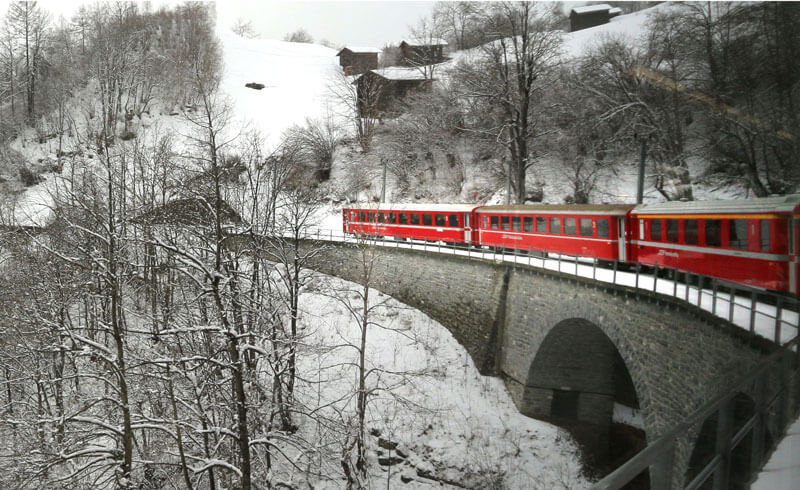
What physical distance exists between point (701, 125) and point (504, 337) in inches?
327

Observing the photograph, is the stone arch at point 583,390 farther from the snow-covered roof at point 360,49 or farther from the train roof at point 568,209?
the snow-covered roof at point 360,49

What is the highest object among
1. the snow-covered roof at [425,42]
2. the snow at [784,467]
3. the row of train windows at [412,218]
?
the snow-covered roof at [425,42]

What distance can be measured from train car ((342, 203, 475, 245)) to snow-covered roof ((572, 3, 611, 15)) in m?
10.7

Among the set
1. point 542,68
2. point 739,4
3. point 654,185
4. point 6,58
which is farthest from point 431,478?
point 6,58

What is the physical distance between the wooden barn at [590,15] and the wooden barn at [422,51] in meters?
6.86

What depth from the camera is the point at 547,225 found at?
49.6 ft


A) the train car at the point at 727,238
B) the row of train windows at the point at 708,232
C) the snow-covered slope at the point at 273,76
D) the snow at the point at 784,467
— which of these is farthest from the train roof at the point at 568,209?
the snow at the point at 784,467

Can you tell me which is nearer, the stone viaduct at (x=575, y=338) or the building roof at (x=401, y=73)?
the stone viaduct at (x=575, y=338)

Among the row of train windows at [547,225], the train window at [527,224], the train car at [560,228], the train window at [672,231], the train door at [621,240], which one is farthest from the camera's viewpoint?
the train window at [527,224]

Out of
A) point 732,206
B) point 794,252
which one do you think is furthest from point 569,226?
point 794,252

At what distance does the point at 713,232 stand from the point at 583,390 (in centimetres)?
654

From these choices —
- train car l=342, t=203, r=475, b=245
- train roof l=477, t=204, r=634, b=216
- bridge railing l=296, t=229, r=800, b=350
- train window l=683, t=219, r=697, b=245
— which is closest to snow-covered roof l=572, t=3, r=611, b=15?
train roof l=477, t=204, r=634, b=216

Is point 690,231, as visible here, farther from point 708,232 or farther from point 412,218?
point 412,218

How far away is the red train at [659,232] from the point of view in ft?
23.6
